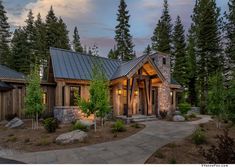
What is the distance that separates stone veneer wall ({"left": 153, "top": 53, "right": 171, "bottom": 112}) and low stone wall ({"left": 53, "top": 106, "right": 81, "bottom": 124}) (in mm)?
7774

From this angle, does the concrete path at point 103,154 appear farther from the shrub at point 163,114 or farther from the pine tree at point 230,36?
the pine tree at point 230,36

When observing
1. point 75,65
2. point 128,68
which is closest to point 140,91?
point 128,68

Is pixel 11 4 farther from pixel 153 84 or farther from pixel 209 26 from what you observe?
pixel 209 26

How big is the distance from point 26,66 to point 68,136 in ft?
79.6

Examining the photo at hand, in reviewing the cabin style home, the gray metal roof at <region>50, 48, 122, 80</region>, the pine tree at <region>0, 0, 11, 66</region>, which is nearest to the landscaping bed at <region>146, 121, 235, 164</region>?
the cabin style home

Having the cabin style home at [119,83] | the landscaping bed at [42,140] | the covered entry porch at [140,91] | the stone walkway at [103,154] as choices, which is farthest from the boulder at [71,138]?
the covered entry porch at [140,91]

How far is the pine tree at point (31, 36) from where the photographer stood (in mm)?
30344

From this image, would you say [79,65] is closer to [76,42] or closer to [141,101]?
[141,101]

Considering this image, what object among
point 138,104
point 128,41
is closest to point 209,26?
point 128,41

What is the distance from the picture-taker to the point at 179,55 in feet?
98.9

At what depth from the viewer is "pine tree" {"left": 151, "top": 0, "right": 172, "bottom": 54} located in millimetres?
32688

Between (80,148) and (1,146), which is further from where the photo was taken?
(1,146)

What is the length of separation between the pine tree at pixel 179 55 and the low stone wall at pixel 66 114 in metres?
18.8

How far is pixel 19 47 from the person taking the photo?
96.4 ft
